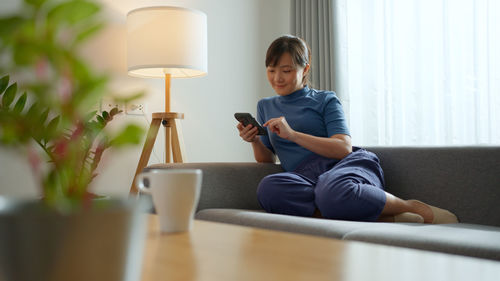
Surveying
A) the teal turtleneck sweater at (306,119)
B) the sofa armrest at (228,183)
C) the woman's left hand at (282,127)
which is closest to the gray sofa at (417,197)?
the sofa armrest at (228,183)

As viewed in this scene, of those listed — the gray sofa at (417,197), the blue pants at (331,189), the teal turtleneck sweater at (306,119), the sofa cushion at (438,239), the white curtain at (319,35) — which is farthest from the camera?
the white curtain at (319,35)

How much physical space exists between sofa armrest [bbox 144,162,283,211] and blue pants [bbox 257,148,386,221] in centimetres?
15

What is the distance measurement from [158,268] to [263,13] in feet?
11.6

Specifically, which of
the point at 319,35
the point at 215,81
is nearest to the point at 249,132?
the point at 215,81

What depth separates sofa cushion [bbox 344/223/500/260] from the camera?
1161mm

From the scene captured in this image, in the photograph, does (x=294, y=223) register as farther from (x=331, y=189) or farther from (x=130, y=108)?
(x=130, y=108)

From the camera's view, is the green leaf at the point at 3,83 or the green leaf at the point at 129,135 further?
the green leaf at the point at 3,83

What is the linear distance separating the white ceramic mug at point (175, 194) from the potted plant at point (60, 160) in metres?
0.41

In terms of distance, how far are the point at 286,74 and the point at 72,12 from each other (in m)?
2.03

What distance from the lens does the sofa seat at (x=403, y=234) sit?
1.18 metres

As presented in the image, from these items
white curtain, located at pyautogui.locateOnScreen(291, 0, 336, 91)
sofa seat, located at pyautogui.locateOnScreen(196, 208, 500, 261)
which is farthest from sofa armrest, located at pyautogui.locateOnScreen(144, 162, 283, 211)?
white curtain, located at pyautogui.locateOnScreen(291, 0, 336, 91)

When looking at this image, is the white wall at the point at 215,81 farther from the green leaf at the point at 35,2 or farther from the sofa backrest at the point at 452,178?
the green leaf at the point at 35,2

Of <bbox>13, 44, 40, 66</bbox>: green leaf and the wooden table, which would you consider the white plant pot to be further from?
the wooden table

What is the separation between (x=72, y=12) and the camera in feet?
0.82
